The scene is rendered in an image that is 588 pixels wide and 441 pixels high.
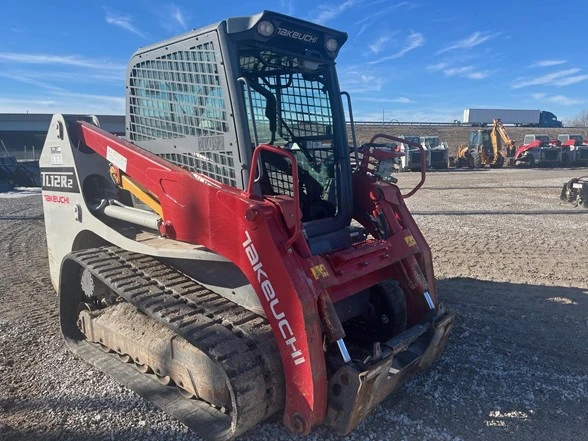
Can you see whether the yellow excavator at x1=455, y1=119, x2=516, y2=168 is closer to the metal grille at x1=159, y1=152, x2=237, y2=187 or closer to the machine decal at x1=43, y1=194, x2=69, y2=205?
the machine decal at x1=43, y1=194, x2=69, y2=205

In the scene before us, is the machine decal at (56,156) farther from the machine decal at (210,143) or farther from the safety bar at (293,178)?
the safety bar at (293,178)

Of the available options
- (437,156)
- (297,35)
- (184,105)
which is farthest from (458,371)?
(437,156)

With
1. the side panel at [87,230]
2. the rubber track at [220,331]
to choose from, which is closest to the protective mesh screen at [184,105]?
the side panel at [87,230]

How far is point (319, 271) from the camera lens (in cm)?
315

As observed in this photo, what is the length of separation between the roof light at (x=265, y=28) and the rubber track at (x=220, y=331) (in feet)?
6.15

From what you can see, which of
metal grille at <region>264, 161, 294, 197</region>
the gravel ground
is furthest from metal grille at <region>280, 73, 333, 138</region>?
the gravel ground

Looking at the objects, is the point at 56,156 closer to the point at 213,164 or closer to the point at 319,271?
the point at 213,164

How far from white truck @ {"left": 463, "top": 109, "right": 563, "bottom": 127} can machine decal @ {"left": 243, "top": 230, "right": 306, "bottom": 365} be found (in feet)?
197

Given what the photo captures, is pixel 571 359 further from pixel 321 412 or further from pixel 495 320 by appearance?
pixel 321 412

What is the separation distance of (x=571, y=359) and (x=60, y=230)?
5.03 meters

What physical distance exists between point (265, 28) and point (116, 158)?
1.74m

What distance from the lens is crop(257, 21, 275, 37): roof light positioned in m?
3.26

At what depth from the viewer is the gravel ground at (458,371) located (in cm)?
334

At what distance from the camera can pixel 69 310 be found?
465 cm
